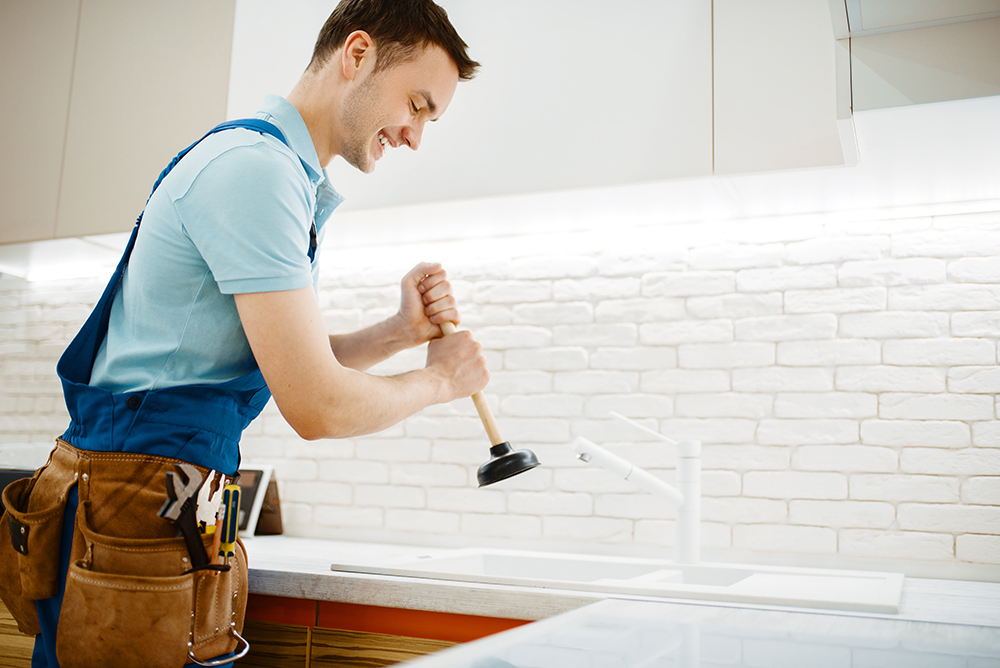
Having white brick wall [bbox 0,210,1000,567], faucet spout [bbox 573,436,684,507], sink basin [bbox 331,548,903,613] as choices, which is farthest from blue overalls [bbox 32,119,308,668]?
white brick wall [bbox 0,210,1000,567]

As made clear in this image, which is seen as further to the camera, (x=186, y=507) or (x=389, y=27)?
(x=389, y=27)

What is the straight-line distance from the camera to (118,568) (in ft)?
3.23

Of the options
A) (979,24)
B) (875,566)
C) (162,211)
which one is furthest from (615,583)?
(979,24)

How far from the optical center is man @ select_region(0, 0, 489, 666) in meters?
0.97

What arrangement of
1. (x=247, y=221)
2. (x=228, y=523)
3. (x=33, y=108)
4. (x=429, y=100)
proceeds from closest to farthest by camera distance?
(x=247, y=221) → (x=228, y=523) → (x=429, y=100) → (x=33, y=108)

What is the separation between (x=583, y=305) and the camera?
213 centimetres

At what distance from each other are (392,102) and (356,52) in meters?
0.09

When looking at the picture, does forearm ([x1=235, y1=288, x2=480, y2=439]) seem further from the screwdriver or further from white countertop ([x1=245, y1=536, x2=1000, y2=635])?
white countertop ([x1=245, y1=536, x2=1000, y2=635])

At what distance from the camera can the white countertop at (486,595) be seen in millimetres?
1227

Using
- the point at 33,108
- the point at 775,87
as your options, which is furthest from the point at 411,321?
the point at 33,108

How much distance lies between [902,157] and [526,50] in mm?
840

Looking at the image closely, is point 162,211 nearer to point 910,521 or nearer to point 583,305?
point 583,305

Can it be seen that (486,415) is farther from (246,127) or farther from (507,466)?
(246,127)

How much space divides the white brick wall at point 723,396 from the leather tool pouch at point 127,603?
119cm
